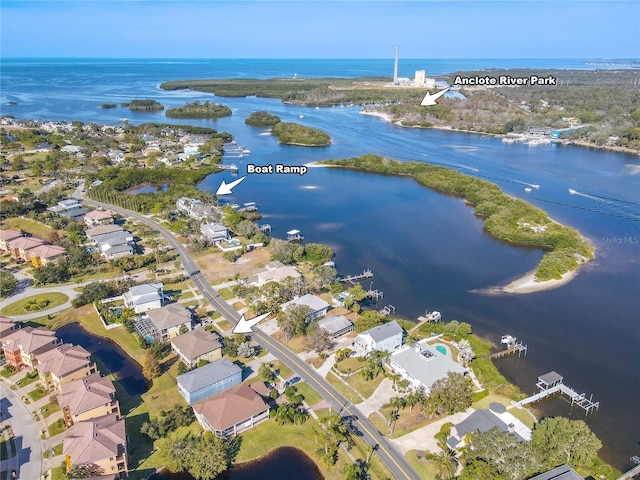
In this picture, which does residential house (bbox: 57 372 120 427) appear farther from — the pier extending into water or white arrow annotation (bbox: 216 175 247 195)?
white arrow annotation (bbox: 216 175 247 195)

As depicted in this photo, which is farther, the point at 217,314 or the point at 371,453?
the point at 217,314

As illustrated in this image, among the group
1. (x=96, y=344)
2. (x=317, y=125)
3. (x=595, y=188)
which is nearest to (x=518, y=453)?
(x=96, y=344)

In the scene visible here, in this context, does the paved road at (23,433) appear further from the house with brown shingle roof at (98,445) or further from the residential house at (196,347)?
the residential house at (196,347)

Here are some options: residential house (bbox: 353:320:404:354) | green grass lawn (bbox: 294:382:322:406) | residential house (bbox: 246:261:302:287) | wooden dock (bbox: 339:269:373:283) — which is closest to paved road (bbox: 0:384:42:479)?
green grass lawn (bbox: 294:382:322:406)

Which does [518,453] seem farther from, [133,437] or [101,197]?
[101,197]

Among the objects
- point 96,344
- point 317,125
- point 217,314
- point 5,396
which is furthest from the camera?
point 317,125

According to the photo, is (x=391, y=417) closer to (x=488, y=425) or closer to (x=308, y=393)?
(x=488, y=425)
